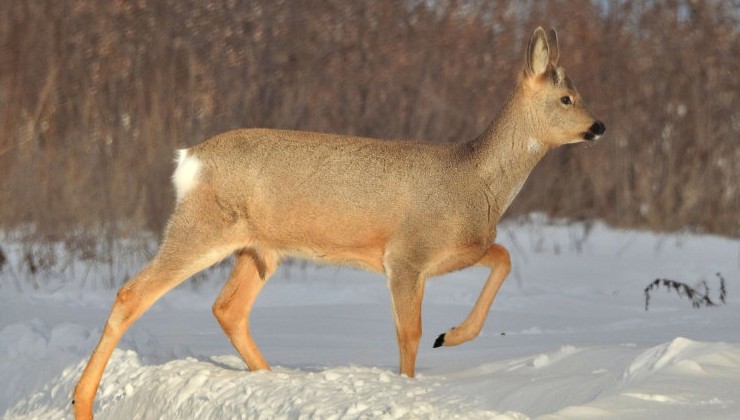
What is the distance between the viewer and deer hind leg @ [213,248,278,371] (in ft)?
21.9

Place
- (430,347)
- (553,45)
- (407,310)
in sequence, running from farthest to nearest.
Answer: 1. (430,347)
2. (553,45)
3. (407,310)

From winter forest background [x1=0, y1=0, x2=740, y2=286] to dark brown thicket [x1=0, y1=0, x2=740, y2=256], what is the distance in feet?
0.08

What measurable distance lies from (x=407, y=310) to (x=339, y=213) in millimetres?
584

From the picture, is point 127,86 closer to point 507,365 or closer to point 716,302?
point 716,302

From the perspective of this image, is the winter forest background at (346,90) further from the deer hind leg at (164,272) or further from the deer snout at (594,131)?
the deer snout at (594,131)

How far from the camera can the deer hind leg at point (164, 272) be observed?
6141mm

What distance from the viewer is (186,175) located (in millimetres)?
6375

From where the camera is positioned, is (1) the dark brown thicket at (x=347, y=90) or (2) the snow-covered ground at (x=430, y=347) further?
(1) the dark brown thicket at (x=347, y=90)

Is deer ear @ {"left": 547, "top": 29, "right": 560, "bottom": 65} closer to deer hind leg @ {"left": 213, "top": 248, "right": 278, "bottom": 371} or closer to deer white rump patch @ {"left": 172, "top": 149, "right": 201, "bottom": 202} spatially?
deer hind leg @ {"left": 213, "top": 248, "right": 278, "bottom": 371}

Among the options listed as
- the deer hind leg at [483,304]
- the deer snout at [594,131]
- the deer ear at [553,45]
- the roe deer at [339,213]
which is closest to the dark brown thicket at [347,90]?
the roe deer at [339,213]

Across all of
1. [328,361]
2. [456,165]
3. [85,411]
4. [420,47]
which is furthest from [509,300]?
[420,47]

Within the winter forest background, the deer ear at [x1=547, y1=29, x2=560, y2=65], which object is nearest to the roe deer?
the deer ear at [x1=547, y1=29, x2=560, y2=65]

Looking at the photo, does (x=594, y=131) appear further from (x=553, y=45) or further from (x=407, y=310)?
(x=407, y=310)

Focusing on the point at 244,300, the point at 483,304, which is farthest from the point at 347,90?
the point at 483,304
